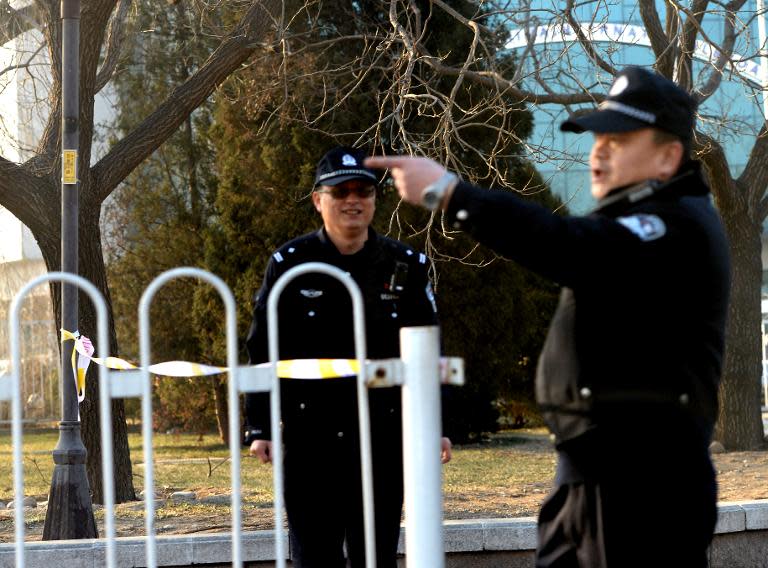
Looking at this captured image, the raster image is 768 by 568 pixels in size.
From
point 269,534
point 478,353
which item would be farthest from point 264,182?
point 269,534

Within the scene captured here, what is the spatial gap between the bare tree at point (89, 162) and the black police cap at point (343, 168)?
6.36m

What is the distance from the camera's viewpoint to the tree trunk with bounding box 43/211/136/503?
34.7 ft

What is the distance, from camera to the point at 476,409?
1939cm

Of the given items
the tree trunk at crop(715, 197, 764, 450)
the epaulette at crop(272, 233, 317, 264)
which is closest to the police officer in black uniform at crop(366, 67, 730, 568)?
the epaulette at crop(272, 233, 317, 264)

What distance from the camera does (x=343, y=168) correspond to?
4.46 metres

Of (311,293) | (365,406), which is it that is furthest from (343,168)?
(365,406)

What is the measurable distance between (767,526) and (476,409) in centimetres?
1248

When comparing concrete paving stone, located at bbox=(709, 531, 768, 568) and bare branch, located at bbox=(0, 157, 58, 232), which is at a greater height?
bare branch, located at bbox=(0, 157, 58, 232)

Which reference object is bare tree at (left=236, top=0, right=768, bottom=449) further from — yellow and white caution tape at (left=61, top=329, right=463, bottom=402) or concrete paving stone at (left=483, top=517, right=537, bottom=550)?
yellow and white caution tape at (left=61, top=329, right=463, bottom=402)

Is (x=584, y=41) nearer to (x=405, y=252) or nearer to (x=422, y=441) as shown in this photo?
(x=405, y=252)

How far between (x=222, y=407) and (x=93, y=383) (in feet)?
36.9

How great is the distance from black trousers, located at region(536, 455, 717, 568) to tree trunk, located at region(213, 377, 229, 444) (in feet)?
61.1

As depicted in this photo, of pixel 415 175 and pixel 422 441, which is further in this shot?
pixel 422 441

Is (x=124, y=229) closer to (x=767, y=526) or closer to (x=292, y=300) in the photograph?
(x=767, y=526)
